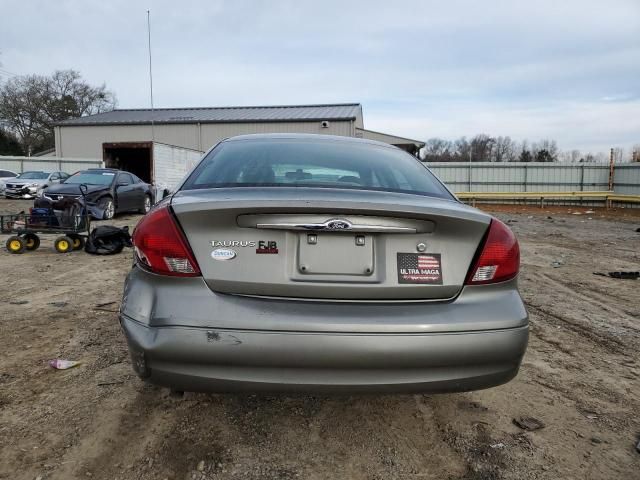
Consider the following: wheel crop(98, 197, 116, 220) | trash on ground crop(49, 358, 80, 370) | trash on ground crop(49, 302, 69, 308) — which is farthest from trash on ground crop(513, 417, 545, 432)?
wheel crop(98, 197, 116, 220)

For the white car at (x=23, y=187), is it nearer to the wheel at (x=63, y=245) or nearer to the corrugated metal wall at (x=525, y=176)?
the wheel at (x=63, y=245)

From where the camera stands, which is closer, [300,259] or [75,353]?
[300,259]

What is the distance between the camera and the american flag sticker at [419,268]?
1926mm

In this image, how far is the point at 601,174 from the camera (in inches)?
959

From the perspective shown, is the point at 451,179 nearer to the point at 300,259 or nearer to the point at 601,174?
the point at 601,174

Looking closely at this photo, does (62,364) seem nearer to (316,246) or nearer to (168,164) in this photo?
(316,246)

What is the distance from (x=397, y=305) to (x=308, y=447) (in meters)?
0.88

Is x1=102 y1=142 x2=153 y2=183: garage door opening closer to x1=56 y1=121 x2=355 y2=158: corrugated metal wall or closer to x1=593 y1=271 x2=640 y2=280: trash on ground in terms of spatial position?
x1=56 y1=121 x2=355 y2=158: corrugated metal wall

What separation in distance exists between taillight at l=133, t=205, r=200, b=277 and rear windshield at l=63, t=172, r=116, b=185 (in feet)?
39.6

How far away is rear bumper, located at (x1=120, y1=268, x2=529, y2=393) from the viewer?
180 cm

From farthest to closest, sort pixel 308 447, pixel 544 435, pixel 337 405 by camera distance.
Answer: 1. pixel 337 405
2. pixel 544 435
3. pixel 308 447

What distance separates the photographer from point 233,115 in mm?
34344

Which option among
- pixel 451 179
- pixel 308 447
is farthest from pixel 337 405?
pixel 451 179

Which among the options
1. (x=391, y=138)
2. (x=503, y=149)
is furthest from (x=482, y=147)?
(x=391, y=138)
